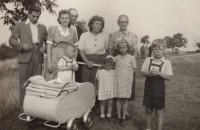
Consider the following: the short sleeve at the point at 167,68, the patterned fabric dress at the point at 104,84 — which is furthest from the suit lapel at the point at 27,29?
the short sleeve at the point at 167,68

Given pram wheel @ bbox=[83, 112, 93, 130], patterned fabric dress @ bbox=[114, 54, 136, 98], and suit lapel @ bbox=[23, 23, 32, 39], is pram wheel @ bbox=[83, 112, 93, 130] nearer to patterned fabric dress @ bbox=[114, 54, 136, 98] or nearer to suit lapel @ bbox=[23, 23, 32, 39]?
patterned fabric dress @ bbox=[114, 54, 136, 98]

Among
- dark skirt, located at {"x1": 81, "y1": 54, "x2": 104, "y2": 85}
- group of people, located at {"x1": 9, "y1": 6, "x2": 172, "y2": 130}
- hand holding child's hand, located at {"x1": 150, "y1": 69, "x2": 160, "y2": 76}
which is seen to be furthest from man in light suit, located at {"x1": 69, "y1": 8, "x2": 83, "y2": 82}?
hand holding child's hand, located at {"x1": 150, "y1": 69, "x2": 160, "y2": 76}

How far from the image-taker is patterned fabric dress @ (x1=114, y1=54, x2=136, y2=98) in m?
3.38

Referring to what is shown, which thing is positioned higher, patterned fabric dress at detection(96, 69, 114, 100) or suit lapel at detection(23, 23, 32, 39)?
suit lapel at detection(23, 23, 32, 39)

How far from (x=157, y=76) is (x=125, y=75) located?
634 millimetres

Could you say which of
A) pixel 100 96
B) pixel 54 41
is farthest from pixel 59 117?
pixel 54 41

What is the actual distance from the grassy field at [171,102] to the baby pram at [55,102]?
1.53 ft

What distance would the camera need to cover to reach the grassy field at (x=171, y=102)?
10.9ft

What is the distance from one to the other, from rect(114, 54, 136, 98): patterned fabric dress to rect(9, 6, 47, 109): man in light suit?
1.19 m

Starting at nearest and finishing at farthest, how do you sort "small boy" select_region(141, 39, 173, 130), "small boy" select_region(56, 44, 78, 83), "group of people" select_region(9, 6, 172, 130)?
"small boy" select_region(141, 39, 173, 130)
"small boy" select_region(56, 44, 78, 83)
"group of people" select_region(9, 6, 172, 130)

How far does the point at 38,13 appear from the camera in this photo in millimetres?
3342

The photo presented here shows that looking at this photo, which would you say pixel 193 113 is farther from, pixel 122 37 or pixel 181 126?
pixel 122 37

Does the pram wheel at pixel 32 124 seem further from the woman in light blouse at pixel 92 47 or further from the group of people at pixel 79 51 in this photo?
the woman in light blouse at pixel 92 47

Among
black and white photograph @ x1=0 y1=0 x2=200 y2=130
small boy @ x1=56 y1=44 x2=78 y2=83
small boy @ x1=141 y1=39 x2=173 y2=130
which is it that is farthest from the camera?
small boy @ x1=56 y1=44 x2=78 y2=83
